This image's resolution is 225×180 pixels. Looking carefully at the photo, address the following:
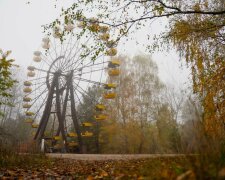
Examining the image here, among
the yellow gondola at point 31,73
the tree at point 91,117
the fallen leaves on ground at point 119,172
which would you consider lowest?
the fallen leaves on ground at point 119,172

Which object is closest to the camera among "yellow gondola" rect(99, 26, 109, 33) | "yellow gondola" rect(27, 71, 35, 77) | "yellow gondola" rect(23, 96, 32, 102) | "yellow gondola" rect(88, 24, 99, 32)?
"yellow gondola" rect(88, 24, 99, 32)

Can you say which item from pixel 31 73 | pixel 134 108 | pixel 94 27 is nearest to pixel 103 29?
pixel 94 27

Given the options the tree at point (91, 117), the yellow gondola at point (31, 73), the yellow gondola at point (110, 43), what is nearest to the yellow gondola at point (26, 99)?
the yellow gondola at point (31, 73)

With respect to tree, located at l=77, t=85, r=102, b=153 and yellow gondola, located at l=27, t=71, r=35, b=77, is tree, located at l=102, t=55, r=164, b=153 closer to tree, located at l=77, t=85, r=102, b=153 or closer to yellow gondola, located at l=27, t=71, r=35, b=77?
tree, located at l=77, t=85, r=102, b=153

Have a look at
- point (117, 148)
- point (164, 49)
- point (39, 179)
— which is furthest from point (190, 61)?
point (117, 148)

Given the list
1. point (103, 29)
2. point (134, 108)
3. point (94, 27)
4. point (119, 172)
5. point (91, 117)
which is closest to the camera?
point (119, 172)

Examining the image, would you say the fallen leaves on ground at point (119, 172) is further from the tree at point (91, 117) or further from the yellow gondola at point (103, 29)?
the tree at point (91, 117)

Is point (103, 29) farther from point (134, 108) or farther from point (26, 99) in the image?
point (26, 99)

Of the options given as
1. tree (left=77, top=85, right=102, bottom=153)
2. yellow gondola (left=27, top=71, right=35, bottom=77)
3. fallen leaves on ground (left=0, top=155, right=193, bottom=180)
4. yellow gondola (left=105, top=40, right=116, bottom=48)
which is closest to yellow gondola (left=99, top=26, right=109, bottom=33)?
yellow gondola (left=105, top=40, right=116, bottom=48)

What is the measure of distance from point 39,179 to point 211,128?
3.78 metres

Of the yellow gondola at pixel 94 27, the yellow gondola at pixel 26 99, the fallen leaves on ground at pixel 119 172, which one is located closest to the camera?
the fallen leaves on ground at pixel 119 172

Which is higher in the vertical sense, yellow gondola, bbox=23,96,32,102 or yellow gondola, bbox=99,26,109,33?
yellow gondola, bbox=23,96,32,102

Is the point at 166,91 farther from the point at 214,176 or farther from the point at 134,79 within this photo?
the point at 214,176

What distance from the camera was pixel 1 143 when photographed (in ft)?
21.1
